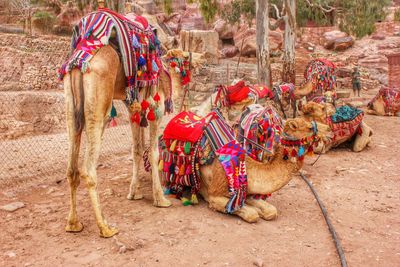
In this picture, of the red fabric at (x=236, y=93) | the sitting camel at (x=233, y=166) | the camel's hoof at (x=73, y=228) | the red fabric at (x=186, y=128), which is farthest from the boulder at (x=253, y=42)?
the camel's hoof at (x=73, y=228)

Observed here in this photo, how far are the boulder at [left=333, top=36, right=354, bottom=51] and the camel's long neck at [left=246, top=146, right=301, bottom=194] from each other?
2641cm

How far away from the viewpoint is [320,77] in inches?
438

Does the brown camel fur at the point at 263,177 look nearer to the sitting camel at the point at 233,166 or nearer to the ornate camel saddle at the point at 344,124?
the sitting camel at the point at 233,166

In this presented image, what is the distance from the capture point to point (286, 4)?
12.8 meters

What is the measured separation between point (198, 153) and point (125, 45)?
59.0 inches

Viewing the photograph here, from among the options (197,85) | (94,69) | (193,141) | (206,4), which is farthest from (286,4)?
(94,69)

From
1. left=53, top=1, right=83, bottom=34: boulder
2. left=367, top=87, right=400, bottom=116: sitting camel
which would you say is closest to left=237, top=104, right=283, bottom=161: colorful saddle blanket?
left=367, top=87, right=400, bottom=116: sitting camel

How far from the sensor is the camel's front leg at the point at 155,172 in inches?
181

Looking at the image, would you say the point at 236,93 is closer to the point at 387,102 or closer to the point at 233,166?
the point at 233,166

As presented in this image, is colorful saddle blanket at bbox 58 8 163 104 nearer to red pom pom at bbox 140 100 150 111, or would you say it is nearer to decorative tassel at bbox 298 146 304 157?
red pom pom at bbox 140 100 150 111

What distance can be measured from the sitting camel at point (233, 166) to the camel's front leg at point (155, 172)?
0.87ft

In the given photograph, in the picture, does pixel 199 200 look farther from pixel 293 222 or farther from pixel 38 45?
pixel 38 45

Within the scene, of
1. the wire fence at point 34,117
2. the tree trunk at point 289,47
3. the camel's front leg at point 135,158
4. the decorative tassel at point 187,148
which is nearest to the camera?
the decorative tassel at point 187,148

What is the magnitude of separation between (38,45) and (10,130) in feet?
25.8
